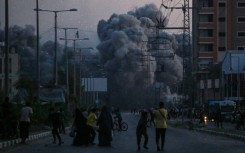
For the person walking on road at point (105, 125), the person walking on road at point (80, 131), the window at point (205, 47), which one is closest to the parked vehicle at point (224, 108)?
the window at point (205, 47)

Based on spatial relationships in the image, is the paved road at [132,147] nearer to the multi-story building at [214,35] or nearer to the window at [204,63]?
the multi-story building at [214,35]

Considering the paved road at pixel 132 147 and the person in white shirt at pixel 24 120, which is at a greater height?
the person in white shirt at pixel 24 120

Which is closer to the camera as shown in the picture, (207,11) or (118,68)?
(207,11)

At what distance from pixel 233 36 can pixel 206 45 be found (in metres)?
4.94

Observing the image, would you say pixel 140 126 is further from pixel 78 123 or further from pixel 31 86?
pixel 31 86

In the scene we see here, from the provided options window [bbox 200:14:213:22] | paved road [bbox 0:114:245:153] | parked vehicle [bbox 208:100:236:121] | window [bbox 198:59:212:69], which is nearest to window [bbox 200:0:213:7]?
window [bbox 200:14:213:22]

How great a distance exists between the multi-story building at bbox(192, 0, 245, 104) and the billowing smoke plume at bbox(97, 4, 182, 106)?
2491 cm

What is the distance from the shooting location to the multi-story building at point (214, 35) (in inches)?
5054

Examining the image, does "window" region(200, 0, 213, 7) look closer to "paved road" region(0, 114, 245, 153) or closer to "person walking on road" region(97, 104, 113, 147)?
"paved road" region(0, 114, 245, 153)

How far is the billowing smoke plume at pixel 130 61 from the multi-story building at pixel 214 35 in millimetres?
24915

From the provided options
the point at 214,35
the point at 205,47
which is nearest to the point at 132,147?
the point at 214,35

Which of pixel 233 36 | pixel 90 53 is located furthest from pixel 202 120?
pixel 90 53

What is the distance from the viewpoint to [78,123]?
1254 inches

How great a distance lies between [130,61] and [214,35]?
4066 cm
